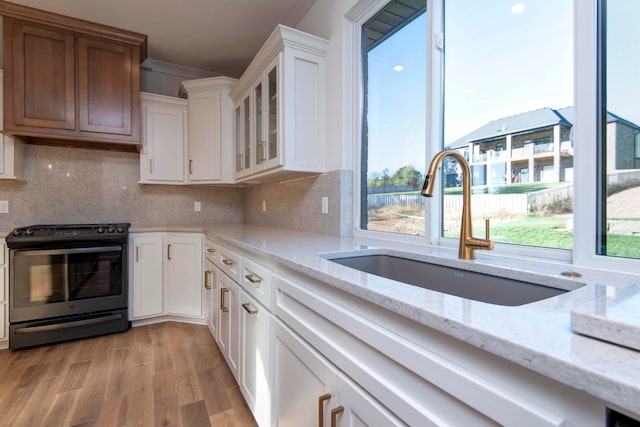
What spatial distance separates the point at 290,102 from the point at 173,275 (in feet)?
6.21

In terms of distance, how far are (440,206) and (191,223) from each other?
9.05 feet

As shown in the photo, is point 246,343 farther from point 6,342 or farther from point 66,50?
point 66,50

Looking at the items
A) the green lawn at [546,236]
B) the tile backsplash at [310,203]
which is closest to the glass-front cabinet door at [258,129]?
the tile backsplash at [310,203]

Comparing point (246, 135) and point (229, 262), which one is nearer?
point (229, 262)

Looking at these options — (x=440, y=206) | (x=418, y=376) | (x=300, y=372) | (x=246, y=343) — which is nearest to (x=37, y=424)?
(x=246, y=343)

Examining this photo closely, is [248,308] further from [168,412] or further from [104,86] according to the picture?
[104,86]

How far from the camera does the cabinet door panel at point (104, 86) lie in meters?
2.52

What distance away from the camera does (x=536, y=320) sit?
50cm

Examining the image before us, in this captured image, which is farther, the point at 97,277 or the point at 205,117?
the point at 205,117

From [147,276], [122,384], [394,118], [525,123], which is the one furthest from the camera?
[147,276]

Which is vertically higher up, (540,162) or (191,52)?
(191,52)

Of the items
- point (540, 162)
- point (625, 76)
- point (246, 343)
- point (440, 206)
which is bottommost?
point (246, 343)

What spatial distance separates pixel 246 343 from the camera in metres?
1.54

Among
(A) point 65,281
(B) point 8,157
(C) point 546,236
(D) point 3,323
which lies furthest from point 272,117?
(D) point 3,323
